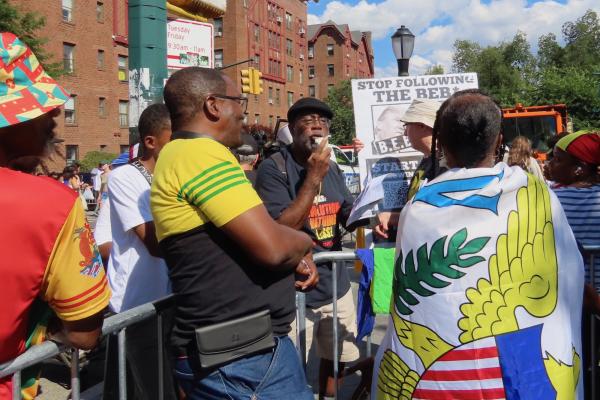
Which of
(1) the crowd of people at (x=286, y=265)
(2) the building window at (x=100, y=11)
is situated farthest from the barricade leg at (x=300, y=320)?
(2) the building window at (x=100, y=11)

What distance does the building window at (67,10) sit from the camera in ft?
112

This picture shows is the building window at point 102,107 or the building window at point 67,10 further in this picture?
the building window at point 102,107

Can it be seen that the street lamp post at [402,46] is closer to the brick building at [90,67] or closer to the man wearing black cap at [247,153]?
the man wearing black cap at [247,153]

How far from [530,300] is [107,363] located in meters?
1.73

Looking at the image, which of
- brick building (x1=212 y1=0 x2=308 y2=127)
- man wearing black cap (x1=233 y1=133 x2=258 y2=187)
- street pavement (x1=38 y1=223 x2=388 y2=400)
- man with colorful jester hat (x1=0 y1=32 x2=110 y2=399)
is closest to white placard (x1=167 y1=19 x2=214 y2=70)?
man wearing black cap (x1=233 y1=133 x2=258 y2=187)

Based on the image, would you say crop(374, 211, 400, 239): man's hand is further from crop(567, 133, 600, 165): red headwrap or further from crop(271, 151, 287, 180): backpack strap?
crop(567, 133, 600, 165): red headwrap

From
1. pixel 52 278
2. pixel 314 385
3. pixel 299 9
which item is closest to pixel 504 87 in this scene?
pixel 299 9

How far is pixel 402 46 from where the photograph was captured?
10.1m

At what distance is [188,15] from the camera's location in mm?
7707

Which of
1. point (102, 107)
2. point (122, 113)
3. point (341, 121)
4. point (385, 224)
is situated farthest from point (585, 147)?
point (341, 121)

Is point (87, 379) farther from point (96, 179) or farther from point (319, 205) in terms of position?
point (96, 179)

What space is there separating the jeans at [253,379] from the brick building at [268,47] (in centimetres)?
4878

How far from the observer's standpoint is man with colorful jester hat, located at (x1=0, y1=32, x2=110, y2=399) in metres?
1.59

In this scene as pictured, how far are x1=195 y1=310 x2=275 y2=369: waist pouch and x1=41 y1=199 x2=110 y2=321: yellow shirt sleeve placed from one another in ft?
1.37
